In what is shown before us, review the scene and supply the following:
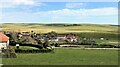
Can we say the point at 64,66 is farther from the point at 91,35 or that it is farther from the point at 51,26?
the point at 51,26

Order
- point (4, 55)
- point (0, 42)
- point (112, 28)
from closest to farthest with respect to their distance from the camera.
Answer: point (4, 55)
point (0, 42)
point (112, 28)

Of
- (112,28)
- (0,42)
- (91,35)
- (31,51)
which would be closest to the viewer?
(31,51)

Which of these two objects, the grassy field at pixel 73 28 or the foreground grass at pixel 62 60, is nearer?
the foreground grass at pixel 62 60

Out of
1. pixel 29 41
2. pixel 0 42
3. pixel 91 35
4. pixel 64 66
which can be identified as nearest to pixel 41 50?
pixel 0 42

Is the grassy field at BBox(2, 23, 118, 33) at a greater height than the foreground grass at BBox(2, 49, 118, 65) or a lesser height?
lesser

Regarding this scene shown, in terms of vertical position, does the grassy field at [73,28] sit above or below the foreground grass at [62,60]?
below

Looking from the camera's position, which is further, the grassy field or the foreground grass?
the grassy field

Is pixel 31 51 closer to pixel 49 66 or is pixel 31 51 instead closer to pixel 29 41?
pixel 29 41

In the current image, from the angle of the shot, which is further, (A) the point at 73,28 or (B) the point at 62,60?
(A) the point at 73,28

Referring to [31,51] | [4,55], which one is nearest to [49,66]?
[4,55]

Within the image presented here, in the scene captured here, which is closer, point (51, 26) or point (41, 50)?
point (41, 50)

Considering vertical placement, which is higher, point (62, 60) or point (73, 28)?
point (62, 60)
